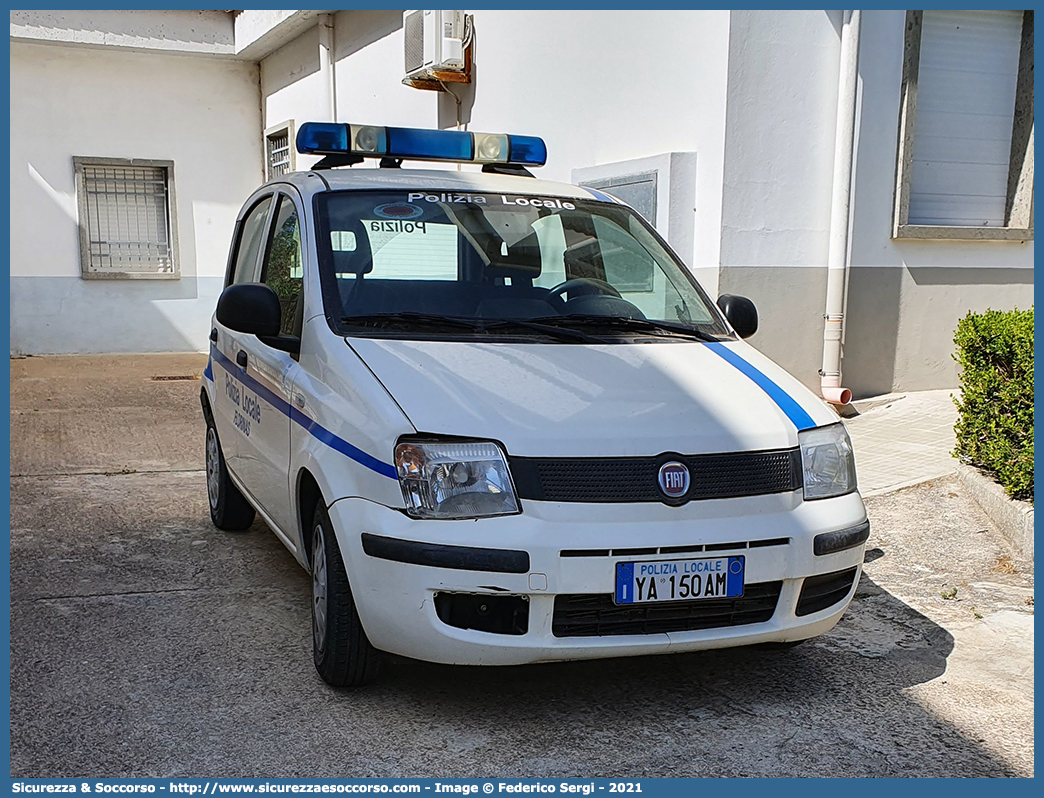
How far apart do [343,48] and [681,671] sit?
10616 millimetres

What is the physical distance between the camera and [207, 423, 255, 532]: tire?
18.0 feet

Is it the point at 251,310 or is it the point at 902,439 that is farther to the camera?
the point at 902,439

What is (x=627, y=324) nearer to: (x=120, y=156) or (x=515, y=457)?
(x=515, y=457)

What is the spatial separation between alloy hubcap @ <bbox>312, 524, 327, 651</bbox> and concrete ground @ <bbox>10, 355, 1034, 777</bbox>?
0.18m

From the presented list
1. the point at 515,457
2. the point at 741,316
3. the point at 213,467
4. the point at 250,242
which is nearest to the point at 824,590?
the point at 515,457

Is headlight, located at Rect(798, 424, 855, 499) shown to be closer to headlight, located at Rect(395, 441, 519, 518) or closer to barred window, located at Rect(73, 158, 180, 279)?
headlight, located at Rect(395, 441, 519, 518)

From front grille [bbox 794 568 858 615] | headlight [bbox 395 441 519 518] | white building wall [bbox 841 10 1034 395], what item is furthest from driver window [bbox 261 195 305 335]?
white building wall [bbox 841 10 1034 395]

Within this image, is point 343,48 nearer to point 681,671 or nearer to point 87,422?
point 87,422

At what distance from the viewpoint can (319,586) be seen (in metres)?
3.65

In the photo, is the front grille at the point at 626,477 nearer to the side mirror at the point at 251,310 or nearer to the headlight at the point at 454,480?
the headlight at the point at 454,480

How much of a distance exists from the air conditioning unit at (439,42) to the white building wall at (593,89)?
0.88 feet

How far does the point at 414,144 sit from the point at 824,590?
9.68 ft

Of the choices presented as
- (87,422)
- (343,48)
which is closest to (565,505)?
(87,422)

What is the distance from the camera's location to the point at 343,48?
12.7 metres
